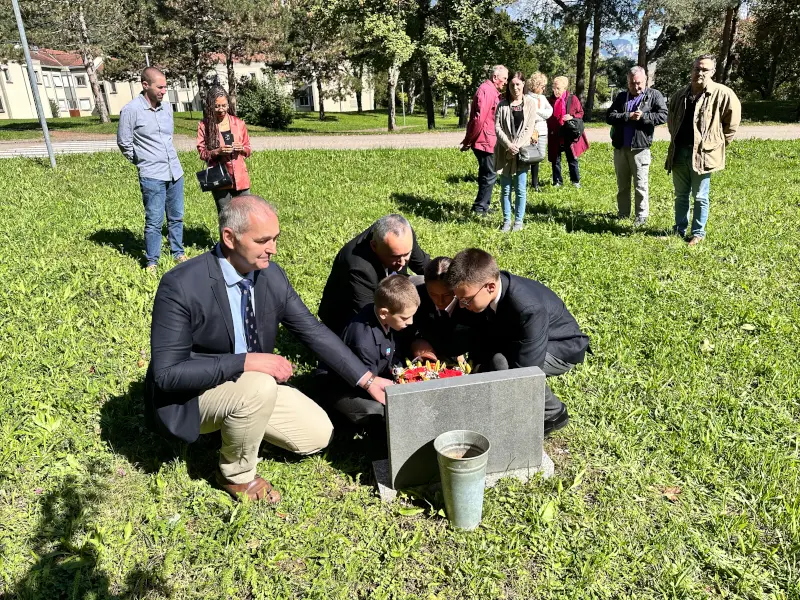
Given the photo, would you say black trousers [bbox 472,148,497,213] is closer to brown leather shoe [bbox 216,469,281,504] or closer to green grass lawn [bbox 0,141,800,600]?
green grass lawn [bbox 0,141,800,600]

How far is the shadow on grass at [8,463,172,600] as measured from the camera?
2801mm

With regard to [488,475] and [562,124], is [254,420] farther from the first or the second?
[562,124]

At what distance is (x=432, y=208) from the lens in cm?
951

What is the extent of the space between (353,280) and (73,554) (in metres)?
2.23

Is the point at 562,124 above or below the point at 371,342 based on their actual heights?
above

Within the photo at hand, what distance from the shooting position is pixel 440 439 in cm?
307

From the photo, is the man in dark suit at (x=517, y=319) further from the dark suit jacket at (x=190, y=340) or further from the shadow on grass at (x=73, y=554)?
the shadow on grass at (x=73, y=554)

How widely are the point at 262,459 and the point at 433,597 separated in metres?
1.36

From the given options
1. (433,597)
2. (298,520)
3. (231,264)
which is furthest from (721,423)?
(231,264)

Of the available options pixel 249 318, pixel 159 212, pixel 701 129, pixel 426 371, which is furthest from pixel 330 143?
pixel 249 318

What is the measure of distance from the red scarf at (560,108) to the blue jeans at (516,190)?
2973 mm

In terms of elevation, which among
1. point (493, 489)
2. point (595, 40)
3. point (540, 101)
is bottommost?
point (493, 489)

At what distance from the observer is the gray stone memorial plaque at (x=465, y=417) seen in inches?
122

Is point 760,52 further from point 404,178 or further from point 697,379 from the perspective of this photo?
point 697,379
